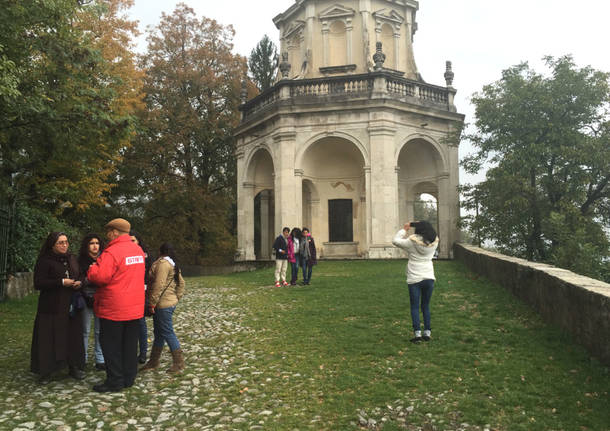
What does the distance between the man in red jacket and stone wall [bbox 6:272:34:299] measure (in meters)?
7.89

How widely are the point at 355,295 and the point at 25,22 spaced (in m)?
8.80

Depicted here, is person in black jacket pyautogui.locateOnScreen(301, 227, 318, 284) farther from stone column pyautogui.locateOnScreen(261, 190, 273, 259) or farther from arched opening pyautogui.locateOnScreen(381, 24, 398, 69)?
arched opening pyautogui.locateOnScreen(381, 24, 398, 69)

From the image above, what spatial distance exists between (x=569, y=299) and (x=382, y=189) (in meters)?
15.4

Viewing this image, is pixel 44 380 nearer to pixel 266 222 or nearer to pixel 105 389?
pixel 105 389

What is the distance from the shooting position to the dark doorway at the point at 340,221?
85.9 feet

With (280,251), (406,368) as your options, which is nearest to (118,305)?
(406,368)

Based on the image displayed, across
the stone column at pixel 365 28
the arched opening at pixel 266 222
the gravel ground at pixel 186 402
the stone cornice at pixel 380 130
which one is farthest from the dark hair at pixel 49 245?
the arched opening at pixel 266 222

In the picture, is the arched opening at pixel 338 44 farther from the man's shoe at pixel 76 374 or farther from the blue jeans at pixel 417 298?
the man's shoe at pixel 76 374

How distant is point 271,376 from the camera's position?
5.57 m

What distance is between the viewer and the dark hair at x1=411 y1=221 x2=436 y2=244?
265 inches

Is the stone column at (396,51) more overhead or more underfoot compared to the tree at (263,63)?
more underfoot

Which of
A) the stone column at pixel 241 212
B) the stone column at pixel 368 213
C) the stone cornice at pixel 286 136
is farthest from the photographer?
the stone column at pixel 241 212

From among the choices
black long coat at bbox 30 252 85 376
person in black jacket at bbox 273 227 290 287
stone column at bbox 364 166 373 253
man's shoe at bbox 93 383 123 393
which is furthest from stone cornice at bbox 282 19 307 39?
man's shoe at bbox 93 383 123 393

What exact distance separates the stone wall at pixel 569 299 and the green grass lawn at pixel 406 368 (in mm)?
186
